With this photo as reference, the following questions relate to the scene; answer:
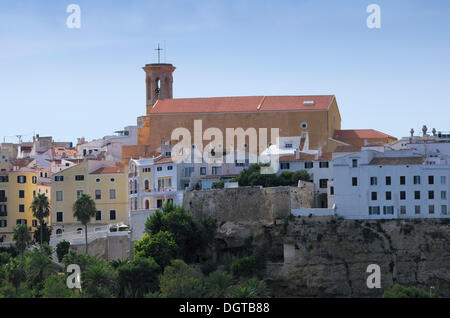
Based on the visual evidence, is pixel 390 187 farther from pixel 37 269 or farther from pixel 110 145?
pixel 110 145

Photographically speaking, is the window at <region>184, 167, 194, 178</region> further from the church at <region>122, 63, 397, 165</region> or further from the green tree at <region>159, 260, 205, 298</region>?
the green tree at <region>159, 260, 205, 298</region>

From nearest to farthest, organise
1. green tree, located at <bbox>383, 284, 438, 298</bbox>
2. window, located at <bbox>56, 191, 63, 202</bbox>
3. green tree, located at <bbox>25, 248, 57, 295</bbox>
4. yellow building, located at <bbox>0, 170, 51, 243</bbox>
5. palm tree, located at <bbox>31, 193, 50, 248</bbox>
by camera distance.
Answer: green tree, located at <bbox>383, 284, 438, 298</bbox>, green tree, located at <bbox>25, 248, 57, 295</bbox>, palm tree, located at <bbox>31, 193, 50, 248</bbox>, window, located at <bbox>56, 191, 63, 202</bbox>, yellow building, located at <bbox>0, 170, 51, 243</bbox>

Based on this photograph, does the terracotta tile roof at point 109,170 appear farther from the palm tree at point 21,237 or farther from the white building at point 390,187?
the white building at point 390,187

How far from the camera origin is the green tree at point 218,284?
313 ft

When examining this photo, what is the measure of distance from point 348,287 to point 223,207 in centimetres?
954

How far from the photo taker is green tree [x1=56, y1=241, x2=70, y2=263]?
103062 millimetres

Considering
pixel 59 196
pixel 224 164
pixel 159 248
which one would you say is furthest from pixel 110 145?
pixel 159 248

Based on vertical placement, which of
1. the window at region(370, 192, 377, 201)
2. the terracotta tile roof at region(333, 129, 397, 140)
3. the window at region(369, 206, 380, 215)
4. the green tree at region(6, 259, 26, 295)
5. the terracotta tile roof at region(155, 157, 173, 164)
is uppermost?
the terracotta tile roof at region(333, 129, 397, 140)

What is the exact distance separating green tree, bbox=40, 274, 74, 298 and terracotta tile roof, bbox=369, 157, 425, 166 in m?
20.1

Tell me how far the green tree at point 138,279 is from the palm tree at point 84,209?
750 cm

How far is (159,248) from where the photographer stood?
328 ft

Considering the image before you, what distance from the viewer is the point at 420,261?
9962 cm

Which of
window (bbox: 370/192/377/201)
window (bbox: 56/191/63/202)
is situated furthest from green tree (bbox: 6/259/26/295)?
window (bbox: 370/192/377/201)

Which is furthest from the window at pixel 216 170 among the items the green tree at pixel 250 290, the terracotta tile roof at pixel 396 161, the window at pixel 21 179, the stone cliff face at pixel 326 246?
the window at pixel 21 179
